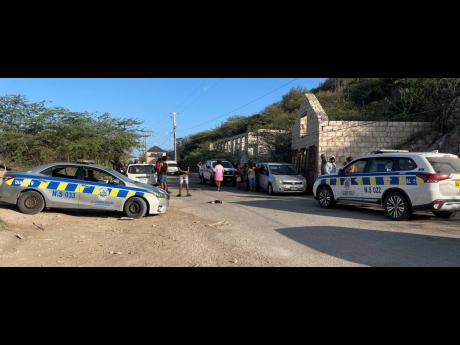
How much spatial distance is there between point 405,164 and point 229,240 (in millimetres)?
5488

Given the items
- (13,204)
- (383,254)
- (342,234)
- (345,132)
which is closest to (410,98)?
(345,132)

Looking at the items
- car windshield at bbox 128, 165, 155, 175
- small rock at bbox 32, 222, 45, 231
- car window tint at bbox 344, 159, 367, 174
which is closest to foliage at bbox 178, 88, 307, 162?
car windshield at bbox 128, 165, 155, 175

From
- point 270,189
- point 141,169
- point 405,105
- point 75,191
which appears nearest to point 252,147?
point 405,105

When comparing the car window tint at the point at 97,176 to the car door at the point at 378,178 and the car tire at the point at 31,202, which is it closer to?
the car tire at the point at 31,202

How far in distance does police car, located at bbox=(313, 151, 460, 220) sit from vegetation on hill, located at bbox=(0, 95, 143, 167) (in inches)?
718

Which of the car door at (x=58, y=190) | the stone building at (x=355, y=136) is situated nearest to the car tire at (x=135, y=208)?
the car door at (x=58, y=190)

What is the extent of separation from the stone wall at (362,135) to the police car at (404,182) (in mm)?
6879

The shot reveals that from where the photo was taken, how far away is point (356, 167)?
11.8 meters

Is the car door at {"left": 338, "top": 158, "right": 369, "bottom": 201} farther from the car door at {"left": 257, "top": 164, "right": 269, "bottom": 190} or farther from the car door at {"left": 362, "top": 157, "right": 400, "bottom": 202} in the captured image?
the car door at {"left": 257, "top": 164, "right": 269, "bottom": 190}

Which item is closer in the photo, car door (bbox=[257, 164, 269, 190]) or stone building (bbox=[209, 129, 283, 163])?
car door (bbox=[257, 164, 269, 190])

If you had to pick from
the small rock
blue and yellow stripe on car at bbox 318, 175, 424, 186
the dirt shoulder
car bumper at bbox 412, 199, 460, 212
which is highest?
blue and yellow stripe on car at bbox 318, 175, 424, 186

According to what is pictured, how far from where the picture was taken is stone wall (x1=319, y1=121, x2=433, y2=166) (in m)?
18.5
